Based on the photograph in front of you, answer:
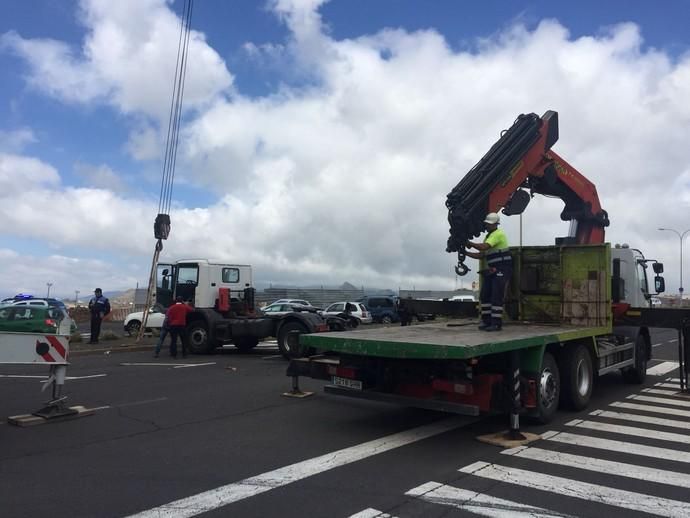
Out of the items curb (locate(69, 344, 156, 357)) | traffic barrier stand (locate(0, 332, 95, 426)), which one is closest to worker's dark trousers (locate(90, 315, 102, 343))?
curb (locate(69, 344, 156, 357))

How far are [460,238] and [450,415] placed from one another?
2.84 meters

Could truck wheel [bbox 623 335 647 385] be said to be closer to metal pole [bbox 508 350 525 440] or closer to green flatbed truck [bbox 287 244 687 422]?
green flatbed truck [bbox 287 244 687 422]

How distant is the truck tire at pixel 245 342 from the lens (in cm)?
1624

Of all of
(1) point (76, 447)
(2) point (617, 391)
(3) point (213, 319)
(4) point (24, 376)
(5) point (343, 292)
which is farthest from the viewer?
(5) point (343, 292)

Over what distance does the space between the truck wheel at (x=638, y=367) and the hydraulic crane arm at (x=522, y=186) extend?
2617 mm

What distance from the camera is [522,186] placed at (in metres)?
11.6

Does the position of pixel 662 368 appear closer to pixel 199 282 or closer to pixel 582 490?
pixel 582 490

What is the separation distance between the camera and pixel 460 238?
942 centimetres

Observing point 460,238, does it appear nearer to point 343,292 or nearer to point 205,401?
point 205,401

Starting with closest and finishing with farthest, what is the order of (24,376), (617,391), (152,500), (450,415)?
(152,500), (450,415), (617,391), (24,376)

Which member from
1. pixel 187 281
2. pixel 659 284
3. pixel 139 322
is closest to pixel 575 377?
pixel 659 284

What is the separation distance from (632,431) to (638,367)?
4.20 m

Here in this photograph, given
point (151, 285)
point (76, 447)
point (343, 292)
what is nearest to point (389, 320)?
point (343, 292)

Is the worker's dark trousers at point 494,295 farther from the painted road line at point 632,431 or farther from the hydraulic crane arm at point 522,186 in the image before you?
the painted road line at point 632,431
